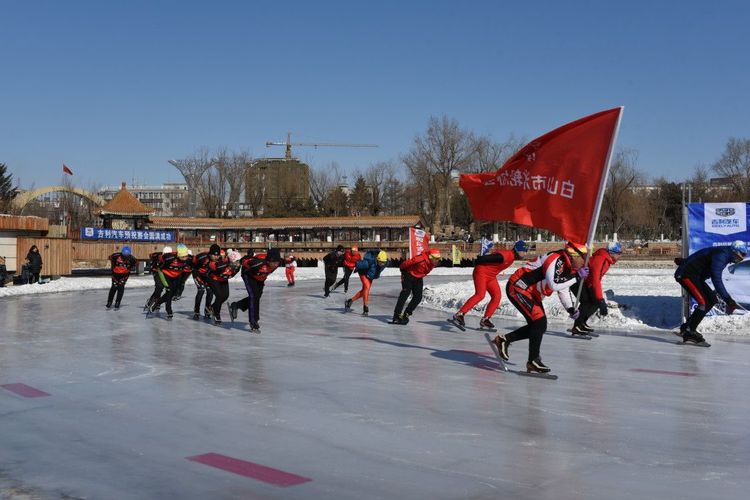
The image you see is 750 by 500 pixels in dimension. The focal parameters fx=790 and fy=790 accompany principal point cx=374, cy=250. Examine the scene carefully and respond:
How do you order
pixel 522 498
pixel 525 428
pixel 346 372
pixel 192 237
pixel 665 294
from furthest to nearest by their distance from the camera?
pixel 192 237 → pixel 665 294 → pixel 346 372 → pixel 525 428 → pixel 522 498

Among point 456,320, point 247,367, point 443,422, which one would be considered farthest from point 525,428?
point 456,320

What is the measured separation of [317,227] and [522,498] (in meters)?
65.2

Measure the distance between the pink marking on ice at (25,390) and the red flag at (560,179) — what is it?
6.71 metres

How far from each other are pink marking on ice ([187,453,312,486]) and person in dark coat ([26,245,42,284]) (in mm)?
29116

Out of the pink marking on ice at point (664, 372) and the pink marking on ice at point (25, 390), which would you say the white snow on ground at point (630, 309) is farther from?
the pink marking on ice at point (25, 390)

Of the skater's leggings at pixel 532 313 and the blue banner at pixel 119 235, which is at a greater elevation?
the blue banner at pixel 119 235

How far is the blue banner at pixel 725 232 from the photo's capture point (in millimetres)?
14883

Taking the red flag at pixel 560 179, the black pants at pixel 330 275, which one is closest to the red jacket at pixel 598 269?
the red flag at pixel 560 179

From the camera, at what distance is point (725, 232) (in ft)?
49.1

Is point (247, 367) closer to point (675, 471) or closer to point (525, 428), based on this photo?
point (525, 428)

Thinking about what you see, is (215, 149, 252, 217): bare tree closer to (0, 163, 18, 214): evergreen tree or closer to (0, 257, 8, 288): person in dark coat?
(0, 163, 18, 214): evergreen tree

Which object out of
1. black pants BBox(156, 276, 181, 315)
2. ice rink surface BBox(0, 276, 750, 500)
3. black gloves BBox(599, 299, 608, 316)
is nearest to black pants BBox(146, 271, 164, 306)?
black pants BBox(156, 276, 181, 315)

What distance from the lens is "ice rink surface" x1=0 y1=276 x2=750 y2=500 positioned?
5.27m

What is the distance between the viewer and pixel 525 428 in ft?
22.7
